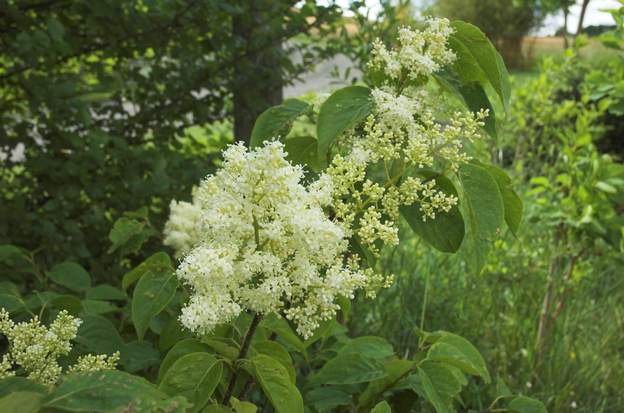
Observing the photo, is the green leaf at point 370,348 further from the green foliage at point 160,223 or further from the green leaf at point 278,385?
the green leaf at point 278,385

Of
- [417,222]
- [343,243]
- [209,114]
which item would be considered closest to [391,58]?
[417,222]

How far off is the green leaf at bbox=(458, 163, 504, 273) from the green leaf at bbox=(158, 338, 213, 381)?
0.54m

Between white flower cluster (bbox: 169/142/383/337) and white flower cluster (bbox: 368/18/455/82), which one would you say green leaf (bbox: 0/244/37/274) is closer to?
white flower cluster (bbox: 169/142/383/337)

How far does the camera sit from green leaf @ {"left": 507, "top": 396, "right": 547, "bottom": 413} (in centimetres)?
171

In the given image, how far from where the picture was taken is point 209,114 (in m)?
3.61

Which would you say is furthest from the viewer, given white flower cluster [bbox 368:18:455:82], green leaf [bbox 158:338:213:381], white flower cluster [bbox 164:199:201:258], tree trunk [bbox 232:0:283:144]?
tree trunk [bbox 232:0:283:144]

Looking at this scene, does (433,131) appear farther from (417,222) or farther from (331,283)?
(331,283)

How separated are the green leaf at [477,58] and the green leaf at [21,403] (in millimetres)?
1023

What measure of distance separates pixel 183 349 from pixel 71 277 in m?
0.78

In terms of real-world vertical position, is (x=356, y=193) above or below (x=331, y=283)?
above

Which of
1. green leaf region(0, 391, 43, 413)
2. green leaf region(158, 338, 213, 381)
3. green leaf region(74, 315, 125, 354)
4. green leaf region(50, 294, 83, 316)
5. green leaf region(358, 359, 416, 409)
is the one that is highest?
green leaf region(0, 391, 43, 413)

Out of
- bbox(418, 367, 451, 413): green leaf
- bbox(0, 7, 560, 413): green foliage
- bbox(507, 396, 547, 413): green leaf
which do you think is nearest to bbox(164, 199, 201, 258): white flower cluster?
bbox(0, 7, 560, 413): green foliage

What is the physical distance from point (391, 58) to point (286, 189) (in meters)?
0.45

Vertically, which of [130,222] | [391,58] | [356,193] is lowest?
[130,222]
